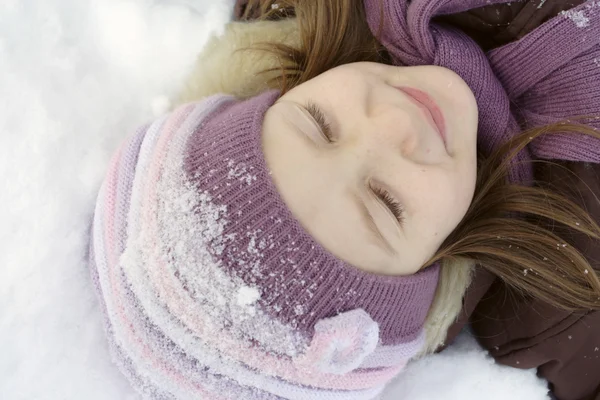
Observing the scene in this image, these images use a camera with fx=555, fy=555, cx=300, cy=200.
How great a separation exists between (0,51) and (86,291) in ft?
2.36

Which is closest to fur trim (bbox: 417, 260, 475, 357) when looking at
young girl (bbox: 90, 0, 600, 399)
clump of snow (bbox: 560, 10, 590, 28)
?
young girl (bbox: 90, 0, 600, 399)

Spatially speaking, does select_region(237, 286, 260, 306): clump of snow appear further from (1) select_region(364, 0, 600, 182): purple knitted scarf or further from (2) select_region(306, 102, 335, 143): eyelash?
(1) select_region(364, 0, 600, 182): purple knitted scarf

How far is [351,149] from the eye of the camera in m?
1.14

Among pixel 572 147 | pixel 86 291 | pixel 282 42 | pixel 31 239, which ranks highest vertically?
pixel 282 42

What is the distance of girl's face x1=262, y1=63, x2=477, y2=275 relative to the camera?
1120 millimetres

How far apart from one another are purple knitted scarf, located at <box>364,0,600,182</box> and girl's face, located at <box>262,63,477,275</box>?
0.11 meters

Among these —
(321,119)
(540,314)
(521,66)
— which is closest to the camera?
(321,119)

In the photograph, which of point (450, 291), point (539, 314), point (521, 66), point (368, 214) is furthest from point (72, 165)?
point (539, 314)

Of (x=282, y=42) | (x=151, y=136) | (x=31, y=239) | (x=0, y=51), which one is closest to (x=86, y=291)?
(x=31, y=239)

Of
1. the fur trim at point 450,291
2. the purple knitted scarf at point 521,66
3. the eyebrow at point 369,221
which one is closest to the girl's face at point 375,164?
the eyebrow at point 369,221

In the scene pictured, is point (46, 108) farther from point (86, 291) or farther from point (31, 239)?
point (86, 291)

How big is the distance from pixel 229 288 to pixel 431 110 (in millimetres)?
584

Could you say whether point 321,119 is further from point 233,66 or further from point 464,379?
point 464,379

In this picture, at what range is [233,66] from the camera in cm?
157
